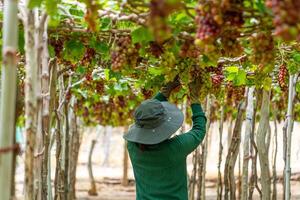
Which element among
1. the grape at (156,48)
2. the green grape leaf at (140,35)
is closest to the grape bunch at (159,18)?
the green grape leaf at (140,35)

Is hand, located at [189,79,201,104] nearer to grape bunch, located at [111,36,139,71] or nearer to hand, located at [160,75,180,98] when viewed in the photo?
hand, located at [160,75,180,98]

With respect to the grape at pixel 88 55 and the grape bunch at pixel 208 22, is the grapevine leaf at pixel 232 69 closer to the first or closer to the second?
the grape at pixel 88 55

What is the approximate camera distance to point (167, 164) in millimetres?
3094

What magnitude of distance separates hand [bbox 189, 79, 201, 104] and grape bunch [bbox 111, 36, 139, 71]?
812 millimetres

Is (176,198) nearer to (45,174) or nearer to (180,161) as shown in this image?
(180,161)

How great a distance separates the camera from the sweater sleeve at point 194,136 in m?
3.10

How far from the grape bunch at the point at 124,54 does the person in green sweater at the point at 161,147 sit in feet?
2.50

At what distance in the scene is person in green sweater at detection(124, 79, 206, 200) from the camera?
309 cm

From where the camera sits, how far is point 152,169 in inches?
123

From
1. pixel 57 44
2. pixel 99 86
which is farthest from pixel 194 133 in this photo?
pixel 99 86

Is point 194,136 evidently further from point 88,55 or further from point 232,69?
point 232,69

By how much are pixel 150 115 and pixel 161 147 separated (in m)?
0.19

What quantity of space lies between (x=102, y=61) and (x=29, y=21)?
1893mm

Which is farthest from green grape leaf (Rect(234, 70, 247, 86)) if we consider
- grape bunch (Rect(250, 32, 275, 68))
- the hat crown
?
grape bunch (Rect(250, 32, 275, 68))
